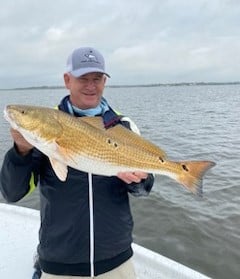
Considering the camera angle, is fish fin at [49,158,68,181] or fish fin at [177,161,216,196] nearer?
fish fin at [49,158,68,181]

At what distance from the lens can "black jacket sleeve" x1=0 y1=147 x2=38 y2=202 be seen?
292cm

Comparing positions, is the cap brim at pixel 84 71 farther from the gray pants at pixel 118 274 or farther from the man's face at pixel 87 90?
the gray pants at pixel 118 274

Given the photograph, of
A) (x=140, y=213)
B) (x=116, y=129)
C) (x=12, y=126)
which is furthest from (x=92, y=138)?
(x=140, y=213)

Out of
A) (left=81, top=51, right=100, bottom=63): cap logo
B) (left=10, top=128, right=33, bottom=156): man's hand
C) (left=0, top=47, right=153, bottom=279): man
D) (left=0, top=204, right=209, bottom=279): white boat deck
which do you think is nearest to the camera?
(left=10, top=128, right=33, bottom=156): man's hand

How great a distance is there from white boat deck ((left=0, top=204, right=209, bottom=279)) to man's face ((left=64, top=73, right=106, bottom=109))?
2163 millimetres

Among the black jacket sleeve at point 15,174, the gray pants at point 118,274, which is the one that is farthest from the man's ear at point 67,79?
the gray pants at point 118,274

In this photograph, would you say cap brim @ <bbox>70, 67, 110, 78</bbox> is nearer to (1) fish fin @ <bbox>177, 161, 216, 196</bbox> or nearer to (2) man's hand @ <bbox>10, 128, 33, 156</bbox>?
(2) man's hand @ <bbox>10, 128, 33, 156</bbox>

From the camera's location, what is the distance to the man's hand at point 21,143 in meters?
2.79

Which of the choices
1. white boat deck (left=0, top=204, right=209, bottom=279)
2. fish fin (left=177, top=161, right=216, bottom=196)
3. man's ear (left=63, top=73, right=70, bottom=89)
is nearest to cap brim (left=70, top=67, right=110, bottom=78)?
man's ear (left=63, top=73, right=70, bottom=89)

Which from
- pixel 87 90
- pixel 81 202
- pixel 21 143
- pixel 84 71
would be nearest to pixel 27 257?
pixel 81 202

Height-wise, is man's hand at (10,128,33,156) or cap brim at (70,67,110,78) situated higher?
cap brim at (70,67,110,78)

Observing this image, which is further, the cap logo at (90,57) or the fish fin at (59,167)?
the cap logo at (90,57)

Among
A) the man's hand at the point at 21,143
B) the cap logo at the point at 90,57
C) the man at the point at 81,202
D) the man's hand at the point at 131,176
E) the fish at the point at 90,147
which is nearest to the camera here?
the fish at the point at 90,147

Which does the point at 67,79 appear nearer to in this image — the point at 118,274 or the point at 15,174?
the point at 15,174
